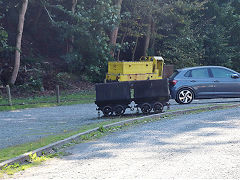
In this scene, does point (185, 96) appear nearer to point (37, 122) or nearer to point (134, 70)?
point (37, 122)

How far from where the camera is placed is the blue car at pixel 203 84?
1942 centimetres

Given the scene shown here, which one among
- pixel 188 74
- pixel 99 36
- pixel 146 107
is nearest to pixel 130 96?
pixel 146 107

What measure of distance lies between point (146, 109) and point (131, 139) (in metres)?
5.45

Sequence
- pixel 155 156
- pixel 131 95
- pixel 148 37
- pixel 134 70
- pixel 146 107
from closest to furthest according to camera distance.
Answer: pixel 155 156 < pixel 146 107 < pixel 131 95 < pixel 134 70 < pixel 148 37

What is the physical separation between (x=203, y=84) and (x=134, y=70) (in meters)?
7.92

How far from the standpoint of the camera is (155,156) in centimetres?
846

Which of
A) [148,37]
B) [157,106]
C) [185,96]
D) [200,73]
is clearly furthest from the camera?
[148,37]

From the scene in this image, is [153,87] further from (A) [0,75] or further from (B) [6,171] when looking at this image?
(A) [0,75]

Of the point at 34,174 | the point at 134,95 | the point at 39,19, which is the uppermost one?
the point at 39,19

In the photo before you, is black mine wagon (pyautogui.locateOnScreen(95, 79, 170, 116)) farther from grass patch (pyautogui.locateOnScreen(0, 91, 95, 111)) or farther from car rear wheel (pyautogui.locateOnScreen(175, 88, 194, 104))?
grass patch (pyautogui.locateOnScreen(0, 91, 95, 111))

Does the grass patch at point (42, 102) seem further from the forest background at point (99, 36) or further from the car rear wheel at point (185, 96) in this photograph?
the car rear wheel at point (185, 96)

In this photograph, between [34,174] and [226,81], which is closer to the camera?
[34,174]

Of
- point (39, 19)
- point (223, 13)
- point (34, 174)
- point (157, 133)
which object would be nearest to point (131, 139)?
point (157, 133)

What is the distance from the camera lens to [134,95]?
16.1 meters
